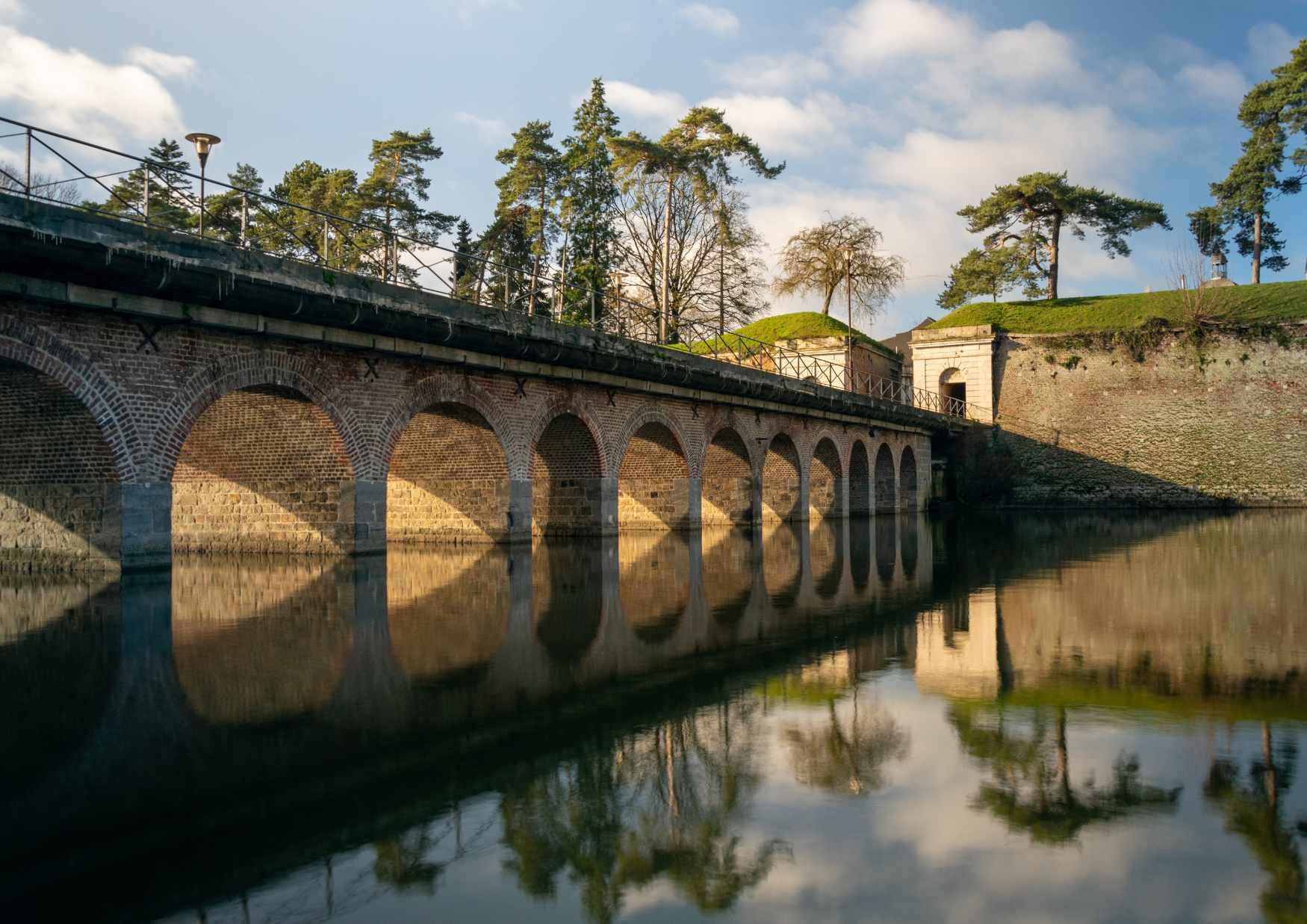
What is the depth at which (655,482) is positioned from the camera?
2536cm

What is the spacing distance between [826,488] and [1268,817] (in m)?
30.7

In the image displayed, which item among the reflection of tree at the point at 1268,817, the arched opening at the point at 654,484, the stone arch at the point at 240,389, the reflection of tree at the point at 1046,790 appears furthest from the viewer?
the arched opening at the point at 654,484

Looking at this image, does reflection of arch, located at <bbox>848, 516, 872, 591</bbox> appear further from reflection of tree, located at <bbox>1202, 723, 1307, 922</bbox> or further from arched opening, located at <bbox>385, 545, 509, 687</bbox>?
reflection of tree, located at <bbox>1202, 723, 1307, 922</bbox>

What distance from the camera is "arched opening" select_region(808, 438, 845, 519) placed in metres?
34.3

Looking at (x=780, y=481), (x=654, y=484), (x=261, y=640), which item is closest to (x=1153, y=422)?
(x=780, y=481)

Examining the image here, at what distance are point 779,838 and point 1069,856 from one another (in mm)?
1126

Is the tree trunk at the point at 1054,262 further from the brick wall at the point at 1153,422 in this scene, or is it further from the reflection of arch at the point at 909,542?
the reflection of arch at the point at 909,542

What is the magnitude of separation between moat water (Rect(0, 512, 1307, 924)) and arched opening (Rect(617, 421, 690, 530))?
1389cm

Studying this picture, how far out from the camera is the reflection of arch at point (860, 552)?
1420 centimetres

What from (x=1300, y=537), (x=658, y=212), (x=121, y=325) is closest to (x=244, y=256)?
(x=121, y=325)

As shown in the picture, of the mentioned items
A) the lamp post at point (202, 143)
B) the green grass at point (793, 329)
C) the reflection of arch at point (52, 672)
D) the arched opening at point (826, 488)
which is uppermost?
the green grass at point (793, 329)

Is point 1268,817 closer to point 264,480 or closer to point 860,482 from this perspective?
point 264,480

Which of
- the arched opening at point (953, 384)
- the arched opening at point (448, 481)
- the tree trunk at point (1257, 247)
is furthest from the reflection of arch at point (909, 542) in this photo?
the tree trunk at point (1257, 247)

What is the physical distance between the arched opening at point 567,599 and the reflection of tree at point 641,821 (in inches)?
104
